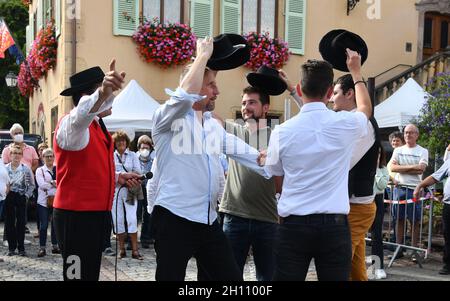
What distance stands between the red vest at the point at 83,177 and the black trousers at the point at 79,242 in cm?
6

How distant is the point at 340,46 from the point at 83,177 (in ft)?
6.15

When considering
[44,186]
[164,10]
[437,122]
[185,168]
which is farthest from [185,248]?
[164,10]

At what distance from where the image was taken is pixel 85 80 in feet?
13.0

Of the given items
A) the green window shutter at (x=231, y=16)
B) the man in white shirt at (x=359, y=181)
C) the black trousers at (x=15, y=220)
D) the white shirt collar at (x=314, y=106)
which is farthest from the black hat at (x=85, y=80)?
the green window shutter at (x=231, y=16)

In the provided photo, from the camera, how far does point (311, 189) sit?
125 inches

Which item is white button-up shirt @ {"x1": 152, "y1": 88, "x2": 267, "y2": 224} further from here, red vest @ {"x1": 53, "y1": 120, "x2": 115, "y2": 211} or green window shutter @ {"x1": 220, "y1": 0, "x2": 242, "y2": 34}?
green window shutter @ {"x1": 220, "y1": 0, "x2": 242, "y2": 34}

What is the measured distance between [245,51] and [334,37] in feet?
2.06

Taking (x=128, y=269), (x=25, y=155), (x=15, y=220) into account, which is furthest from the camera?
(x=25, y=155)

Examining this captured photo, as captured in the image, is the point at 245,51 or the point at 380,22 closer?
the point at 245,51

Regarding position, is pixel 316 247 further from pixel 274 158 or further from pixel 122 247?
pixel 122 247

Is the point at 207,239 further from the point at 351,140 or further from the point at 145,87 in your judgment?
the point at 145,87

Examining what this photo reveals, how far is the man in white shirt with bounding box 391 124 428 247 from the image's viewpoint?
8.02m

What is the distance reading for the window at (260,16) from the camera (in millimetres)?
14594
